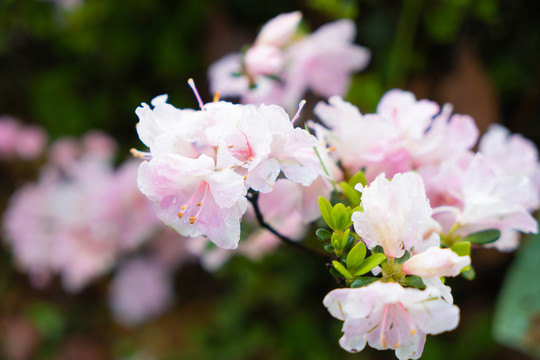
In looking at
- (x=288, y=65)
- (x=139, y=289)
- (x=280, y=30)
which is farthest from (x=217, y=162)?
(x=139, y=289)

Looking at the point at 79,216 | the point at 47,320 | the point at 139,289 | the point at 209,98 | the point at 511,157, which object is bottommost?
the point at 47,320

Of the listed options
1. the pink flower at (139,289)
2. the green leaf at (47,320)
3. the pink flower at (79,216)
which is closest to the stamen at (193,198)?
the pink flower at (79,216)

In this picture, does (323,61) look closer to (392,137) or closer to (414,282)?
(392,137)

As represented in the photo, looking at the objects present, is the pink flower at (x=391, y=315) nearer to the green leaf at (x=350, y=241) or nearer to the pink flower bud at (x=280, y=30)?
the green leaf at (x=350, y=241)

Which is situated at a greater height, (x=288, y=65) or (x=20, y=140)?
(x=288, y=65)

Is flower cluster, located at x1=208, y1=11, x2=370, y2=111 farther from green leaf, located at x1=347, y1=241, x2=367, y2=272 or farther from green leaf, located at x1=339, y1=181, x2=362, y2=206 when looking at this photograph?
green leaf, located at x1=347, y1=241, x2=367, y2=272

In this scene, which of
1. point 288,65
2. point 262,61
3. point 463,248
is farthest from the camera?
point 288,65

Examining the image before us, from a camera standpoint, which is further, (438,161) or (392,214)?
(438,161)

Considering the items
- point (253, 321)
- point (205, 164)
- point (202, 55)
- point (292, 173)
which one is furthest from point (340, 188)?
point (202, 55)
